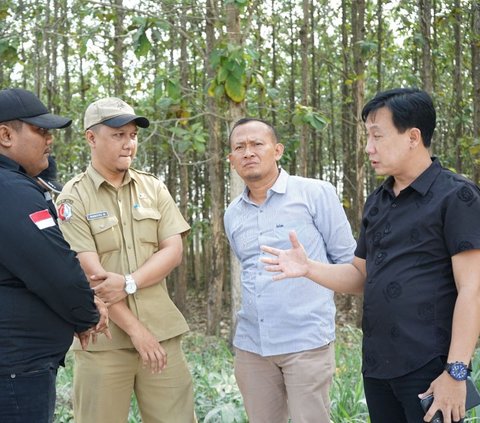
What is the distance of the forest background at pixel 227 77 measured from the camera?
613 centimetres

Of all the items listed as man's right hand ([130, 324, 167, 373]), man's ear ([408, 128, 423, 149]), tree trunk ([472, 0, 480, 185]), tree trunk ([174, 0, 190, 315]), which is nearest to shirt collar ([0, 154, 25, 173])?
man's right hand ([130, 324, 167, 373])

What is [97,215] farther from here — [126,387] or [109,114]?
[126,387]

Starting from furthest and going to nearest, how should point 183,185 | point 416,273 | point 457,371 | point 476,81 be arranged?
point 183,185, point 476,81, point 416,273, point 457,371

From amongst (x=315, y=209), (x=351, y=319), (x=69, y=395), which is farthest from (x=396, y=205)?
(x=351, y=319)

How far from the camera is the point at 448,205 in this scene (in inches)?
91.7

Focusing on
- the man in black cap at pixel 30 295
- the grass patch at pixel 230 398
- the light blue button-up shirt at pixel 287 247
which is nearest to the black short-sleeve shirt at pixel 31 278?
the man in black cap at pixel 30 295

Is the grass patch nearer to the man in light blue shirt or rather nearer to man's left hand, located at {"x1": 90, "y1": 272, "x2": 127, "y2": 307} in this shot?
the man in light blue shirt

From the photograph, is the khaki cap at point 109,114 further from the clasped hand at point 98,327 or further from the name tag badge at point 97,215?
the clasped hand at point 98,327

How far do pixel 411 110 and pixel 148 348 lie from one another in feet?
5.41

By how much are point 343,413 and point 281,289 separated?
1090 millimetres

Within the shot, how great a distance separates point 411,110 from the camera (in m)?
2.44

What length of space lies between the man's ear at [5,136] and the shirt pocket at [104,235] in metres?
0.69

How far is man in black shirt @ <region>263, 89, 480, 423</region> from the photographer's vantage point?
2.26 meters

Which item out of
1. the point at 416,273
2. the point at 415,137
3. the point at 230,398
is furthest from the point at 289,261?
the point at 230,398
